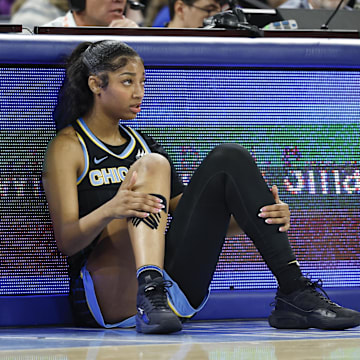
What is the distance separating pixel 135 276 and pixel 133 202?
0.27 metres

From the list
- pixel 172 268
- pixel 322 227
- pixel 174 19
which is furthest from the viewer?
pixel 174 19

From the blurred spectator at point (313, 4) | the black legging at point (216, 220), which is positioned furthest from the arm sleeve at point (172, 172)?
the blurred spectator at point (313, 4)

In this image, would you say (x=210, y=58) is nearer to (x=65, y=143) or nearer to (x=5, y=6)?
(x=65, y=143)

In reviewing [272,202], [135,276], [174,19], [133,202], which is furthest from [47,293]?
[174,19]

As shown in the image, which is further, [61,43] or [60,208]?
[61,43]

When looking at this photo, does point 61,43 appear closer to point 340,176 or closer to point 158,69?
point 158,69

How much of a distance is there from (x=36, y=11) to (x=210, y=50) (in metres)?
2.26

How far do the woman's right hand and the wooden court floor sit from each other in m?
0.29

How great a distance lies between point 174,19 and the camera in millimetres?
3936

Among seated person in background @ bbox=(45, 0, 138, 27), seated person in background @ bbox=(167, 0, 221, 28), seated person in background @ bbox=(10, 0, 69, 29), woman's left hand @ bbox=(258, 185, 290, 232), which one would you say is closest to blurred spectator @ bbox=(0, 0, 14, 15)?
seated person in background @ bbox=(10, 0, 69, 29)

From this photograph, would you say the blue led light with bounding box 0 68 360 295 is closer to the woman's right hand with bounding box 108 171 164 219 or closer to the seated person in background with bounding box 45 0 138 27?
the woman's right hand with bounding box 108 171 164 219

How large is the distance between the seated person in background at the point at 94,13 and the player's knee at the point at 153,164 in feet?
4.99

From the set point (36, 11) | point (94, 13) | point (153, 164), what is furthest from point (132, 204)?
point (36, 11)

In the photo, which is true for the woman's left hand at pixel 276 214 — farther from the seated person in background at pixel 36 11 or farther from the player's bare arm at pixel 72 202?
the seated person in background at pixel 36 11
